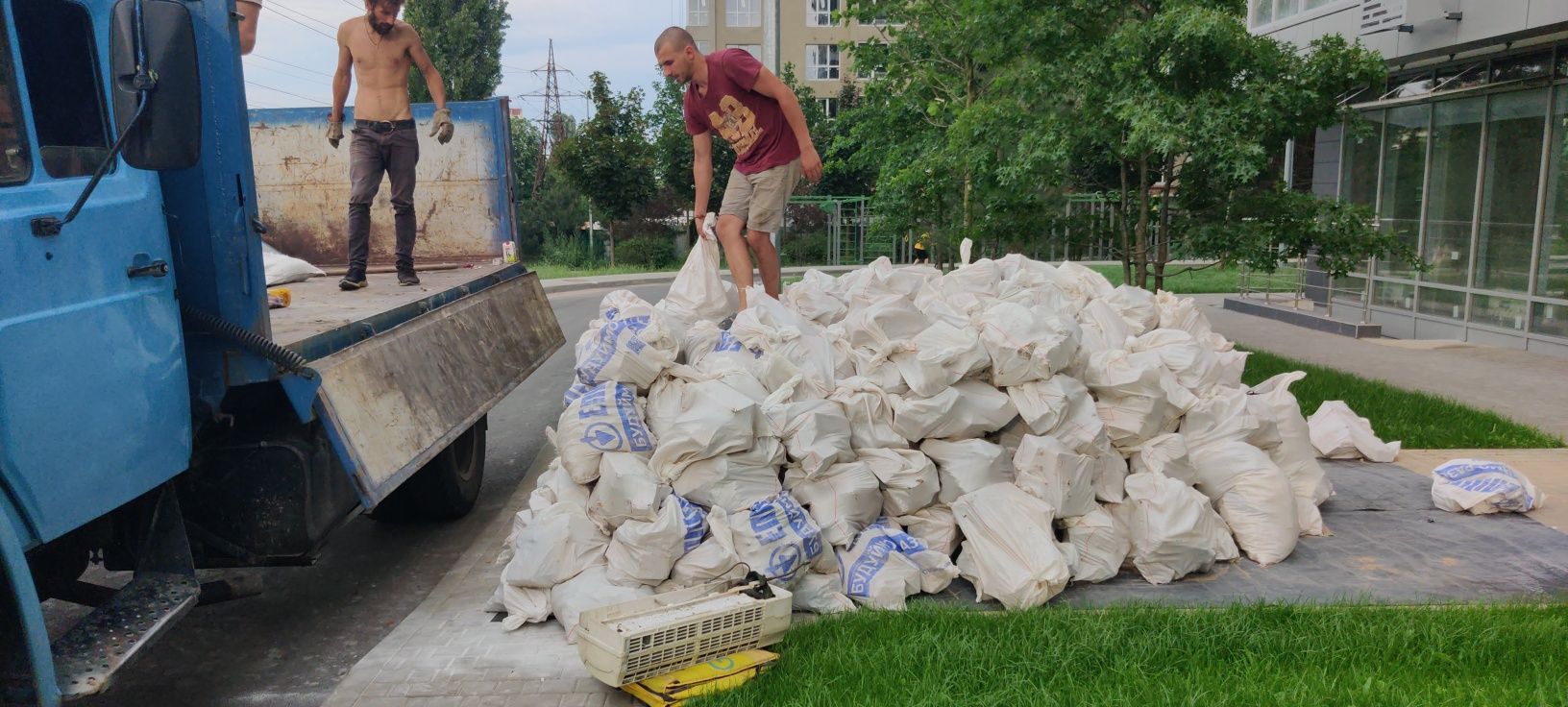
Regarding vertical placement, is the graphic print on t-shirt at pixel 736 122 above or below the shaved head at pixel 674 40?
below

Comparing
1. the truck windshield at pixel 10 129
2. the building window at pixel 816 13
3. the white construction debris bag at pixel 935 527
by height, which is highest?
the building window at pixel 816 13

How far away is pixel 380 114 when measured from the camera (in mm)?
6559

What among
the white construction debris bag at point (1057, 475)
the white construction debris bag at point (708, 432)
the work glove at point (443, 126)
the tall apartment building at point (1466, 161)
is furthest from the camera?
the tall apartment building at point (1466, 161)

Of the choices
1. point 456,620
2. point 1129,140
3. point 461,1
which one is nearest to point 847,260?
point 461,1

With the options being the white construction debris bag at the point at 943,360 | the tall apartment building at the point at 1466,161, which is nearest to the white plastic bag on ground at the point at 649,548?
the white construction debris bag at the point at 943,360

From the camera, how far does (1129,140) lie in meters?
7.93

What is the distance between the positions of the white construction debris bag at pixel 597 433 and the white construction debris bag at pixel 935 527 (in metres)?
1.15

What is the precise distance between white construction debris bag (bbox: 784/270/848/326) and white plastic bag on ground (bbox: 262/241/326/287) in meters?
2.96

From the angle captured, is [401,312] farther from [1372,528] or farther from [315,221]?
[1372,528]

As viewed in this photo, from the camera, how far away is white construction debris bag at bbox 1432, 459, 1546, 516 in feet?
17.2

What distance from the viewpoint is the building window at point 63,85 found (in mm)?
2926

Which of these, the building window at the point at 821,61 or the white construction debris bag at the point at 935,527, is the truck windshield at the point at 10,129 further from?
the building window at the point at 821,61

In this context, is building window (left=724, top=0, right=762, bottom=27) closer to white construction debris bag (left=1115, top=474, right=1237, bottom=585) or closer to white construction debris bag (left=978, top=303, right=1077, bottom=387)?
white construction debris bag (left=978, top=303, right=1077, bottom=387)

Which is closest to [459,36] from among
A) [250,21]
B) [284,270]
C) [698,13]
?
[698,13]
